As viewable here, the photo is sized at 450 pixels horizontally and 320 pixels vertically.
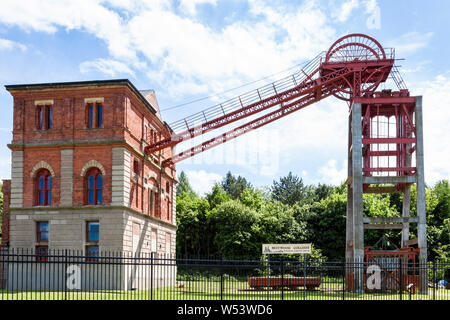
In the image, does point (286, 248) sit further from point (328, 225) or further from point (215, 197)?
point (215, 197)

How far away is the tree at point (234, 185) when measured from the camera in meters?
104

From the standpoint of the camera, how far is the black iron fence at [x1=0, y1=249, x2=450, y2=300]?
20.9 meters

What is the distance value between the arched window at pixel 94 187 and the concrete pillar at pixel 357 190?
16.0m

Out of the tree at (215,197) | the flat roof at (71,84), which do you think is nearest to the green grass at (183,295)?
the flat roof at (71,84)

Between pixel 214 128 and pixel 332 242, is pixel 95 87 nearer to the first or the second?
pixel 214 128

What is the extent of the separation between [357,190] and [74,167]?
17.9 meters

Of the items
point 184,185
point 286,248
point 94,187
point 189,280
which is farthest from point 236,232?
point 184,185

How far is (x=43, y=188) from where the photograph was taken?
33594 millimetres

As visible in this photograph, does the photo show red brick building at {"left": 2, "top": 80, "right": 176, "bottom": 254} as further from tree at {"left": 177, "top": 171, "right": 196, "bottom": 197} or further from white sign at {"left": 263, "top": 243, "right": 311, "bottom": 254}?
tree at {"left": 177, "top": 171, "right": 196, "bottom": 197}

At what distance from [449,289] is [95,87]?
28159 mm

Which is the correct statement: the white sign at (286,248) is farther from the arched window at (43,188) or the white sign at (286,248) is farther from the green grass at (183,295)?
the arched window at (43,188)

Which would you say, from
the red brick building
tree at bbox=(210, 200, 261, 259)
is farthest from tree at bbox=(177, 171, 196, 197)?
the red brick building
